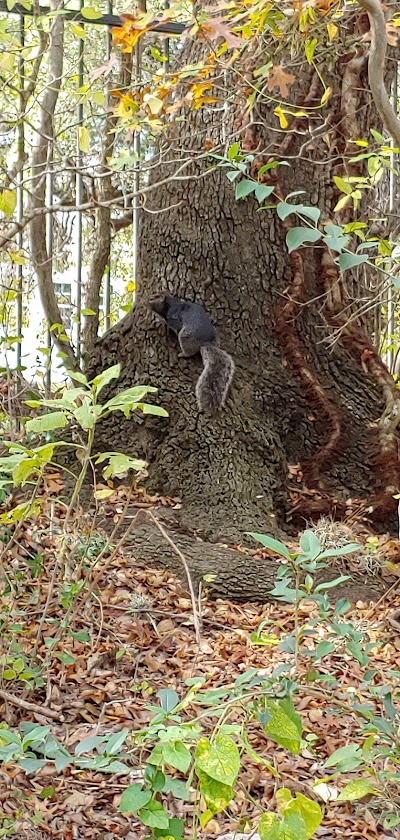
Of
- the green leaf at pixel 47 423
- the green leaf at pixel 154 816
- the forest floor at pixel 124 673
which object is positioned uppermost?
the green leaf at pixel 47 423

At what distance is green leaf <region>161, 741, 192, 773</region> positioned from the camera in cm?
133

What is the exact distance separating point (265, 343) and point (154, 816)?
10.1 ft

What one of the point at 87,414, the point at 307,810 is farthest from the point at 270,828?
the point at 87,414

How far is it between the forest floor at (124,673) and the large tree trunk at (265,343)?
25.1 inches

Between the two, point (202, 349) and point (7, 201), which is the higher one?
point (7, 201)

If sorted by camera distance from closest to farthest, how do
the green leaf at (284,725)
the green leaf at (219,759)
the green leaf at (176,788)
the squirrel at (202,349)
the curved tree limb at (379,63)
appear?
the green leaf at (219,759) → the green leaf at (176,788) → the green leaf at (284,725) → the curved tree limb at (379,63) → the squirrel at (202,349)

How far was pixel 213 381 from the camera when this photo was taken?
397 cm

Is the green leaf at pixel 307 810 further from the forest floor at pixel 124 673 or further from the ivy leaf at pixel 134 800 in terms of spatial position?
the forest floor at pixel 124 673

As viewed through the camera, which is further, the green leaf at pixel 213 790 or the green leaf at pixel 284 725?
the green leaf at pixel 284 725

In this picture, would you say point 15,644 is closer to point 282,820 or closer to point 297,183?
point 282,820

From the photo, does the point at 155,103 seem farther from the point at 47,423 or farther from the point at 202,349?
the point at 202,349

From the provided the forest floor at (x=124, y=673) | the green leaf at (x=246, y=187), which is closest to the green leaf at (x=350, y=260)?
the green leaf at (x=246, y=187)

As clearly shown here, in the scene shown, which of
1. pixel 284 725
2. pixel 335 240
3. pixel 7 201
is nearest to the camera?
pixel 284 725

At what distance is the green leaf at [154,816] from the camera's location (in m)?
1.39
